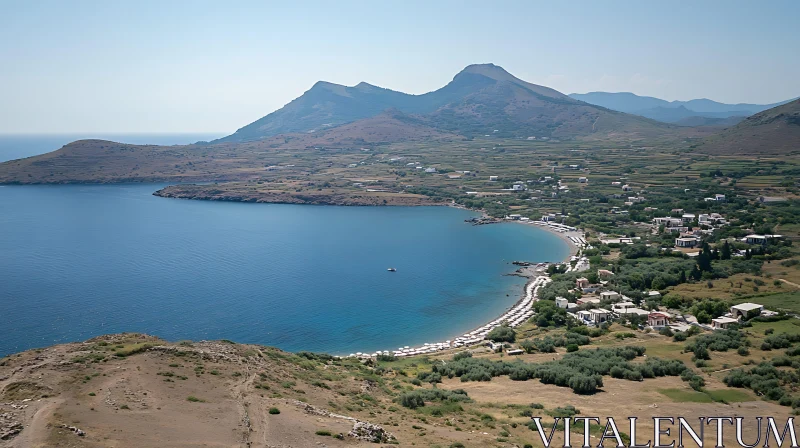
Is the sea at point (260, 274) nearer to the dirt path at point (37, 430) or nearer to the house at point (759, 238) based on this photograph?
the house at point (759, 238)

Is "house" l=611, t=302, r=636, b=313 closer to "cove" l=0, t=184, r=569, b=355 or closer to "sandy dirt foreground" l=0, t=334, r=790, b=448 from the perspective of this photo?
"cove" l=0, t=184, r=569, b=355

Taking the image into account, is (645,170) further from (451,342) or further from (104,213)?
(104,213)

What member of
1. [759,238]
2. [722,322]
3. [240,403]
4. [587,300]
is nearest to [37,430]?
[240,403]

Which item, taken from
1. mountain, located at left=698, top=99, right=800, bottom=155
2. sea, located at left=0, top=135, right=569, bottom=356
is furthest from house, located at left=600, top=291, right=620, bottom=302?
mountain, located at left=698, top=99, right=800, bottom=155

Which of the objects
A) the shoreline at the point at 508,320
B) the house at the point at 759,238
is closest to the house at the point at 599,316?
the shoreline at the point at 508,320

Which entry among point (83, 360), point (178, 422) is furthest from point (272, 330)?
point (178, 422)
